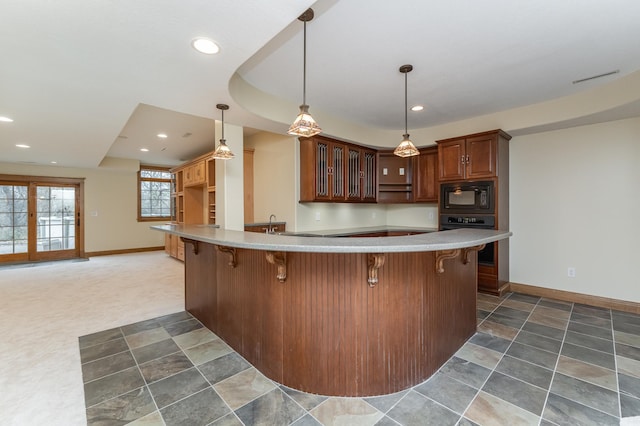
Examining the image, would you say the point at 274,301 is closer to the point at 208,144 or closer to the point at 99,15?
the point at 99,15

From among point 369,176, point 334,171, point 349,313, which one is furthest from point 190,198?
point 349,313

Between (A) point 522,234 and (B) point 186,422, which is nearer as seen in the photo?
(B) point 186,422

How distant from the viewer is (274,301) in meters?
2.06

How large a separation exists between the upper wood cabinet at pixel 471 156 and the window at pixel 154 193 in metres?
8.01

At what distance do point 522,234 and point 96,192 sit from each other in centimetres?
969

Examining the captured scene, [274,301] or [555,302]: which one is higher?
[274,301]

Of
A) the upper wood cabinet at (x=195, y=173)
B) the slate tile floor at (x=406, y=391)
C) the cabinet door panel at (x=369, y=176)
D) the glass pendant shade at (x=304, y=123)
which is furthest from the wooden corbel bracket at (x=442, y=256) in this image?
the upper wood cabinet at (x=195, y=173)

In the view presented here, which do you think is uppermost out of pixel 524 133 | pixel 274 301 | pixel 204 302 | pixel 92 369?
pixel 524 133

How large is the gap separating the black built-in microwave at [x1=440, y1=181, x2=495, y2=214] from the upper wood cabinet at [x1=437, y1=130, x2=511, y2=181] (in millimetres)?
115

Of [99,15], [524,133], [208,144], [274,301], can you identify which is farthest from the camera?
[208,144]

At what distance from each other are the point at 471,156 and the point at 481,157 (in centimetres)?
13

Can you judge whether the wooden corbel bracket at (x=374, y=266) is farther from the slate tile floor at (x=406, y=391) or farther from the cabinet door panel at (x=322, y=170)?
the cabinet door panel at (x=322, y=170)

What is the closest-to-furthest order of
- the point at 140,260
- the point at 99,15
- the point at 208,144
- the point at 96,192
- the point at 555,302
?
the point at 99,15, the point at 555,302, the point at 208,144, the point at 140,260, the point at 96,192

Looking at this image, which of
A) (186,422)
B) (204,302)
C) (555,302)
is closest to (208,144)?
(204,302)
